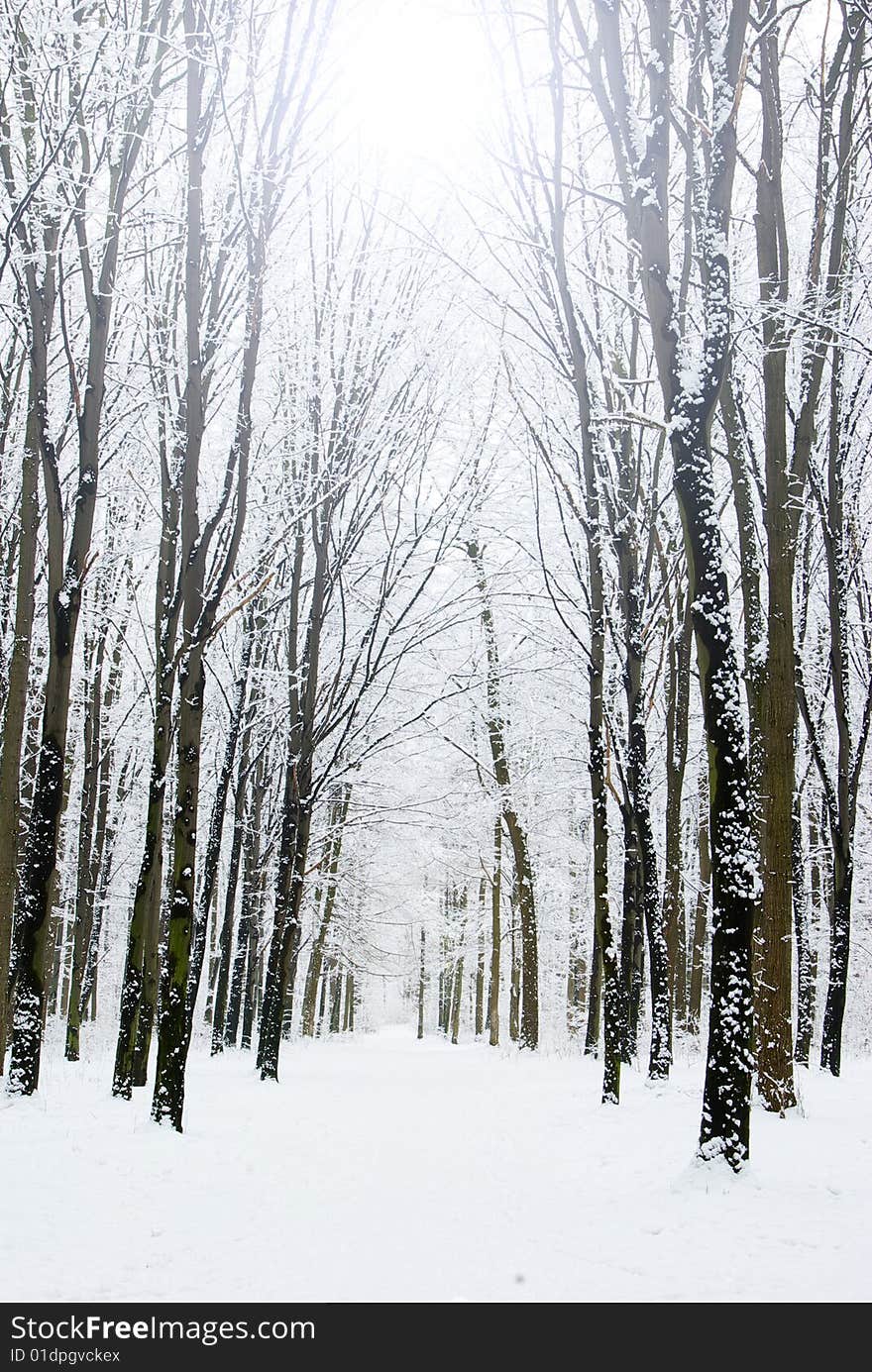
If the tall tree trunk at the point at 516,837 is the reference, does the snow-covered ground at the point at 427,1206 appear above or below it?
below

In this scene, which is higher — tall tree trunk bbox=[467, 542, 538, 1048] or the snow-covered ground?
tall tree trunk bbox=[467, 542, 538, 1048]

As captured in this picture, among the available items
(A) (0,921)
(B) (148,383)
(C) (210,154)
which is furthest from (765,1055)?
(C) (210,154)

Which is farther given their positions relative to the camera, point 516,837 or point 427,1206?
point 516,837

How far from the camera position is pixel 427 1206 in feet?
18.9

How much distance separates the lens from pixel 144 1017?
491 inches

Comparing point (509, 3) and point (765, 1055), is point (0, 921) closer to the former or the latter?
point (765, 1055)

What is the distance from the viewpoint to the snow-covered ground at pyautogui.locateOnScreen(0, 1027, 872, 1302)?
13.2ft

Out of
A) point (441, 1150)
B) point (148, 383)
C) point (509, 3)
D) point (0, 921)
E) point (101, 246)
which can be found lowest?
point (441, 1150)

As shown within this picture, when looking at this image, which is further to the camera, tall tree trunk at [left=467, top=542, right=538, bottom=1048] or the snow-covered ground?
tall tree trunk at [left=467, top=542, right=538, bottom=1048]

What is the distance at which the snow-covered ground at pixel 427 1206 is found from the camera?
4.02 metres

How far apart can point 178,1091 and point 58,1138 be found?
1.45 meters

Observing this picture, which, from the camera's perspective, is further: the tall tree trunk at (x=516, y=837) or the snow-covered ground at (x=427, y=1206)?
the tall tree trunk at (x=516, y=837)

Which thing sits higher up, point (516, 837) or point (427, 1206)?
point (516, 837)
